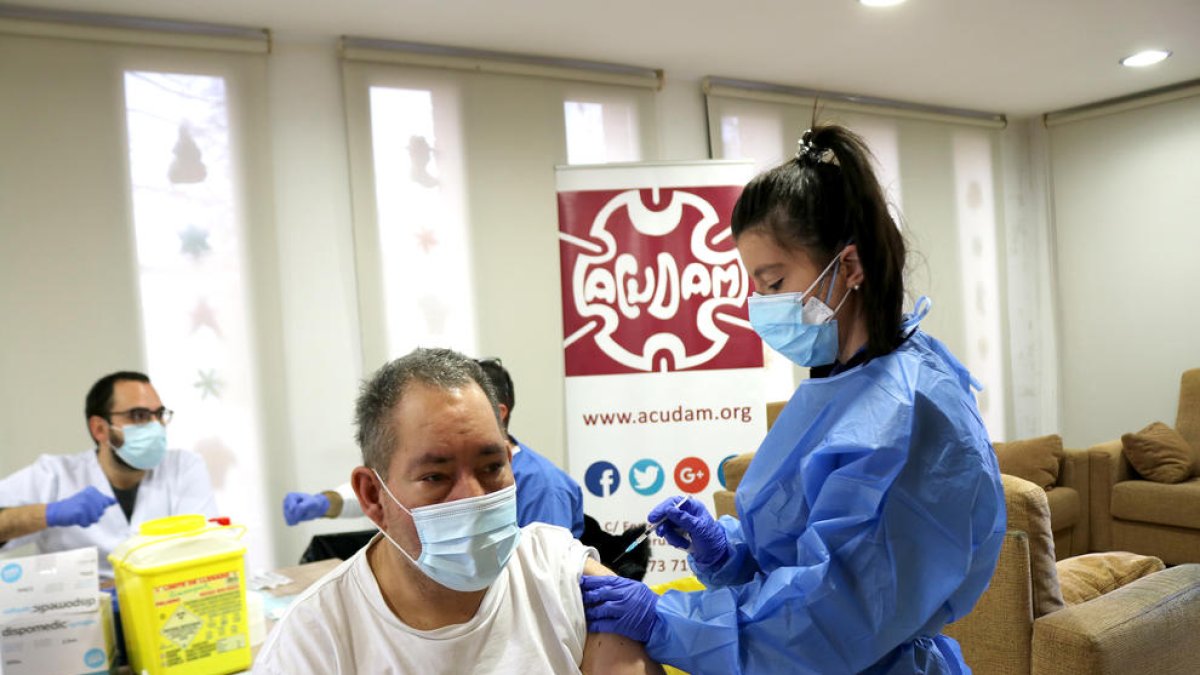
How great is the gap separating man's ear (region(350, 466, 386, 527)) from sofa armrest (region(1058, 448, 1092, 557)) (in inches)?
166

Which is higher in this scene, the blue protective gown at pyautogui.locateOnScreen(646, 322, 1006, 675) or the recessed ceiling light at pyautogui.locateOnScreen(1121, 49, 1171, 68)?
the recessed ceiling light at pyautogui.locateOnScreen(1121, 49, 1171, 68)

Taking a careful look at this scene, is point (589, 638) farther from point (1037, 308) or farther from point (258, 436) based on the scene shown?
point (1037, 308)

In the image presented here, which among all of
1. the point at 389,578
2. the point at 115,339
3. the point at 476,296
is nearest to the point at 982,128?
the point at 476,296

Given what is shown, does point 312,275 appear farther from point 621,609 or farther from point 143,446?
point 621,609

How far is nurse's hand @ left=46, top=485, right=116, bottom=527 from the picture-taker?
2.39 meters

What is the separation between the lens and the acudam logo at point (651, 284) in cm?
386

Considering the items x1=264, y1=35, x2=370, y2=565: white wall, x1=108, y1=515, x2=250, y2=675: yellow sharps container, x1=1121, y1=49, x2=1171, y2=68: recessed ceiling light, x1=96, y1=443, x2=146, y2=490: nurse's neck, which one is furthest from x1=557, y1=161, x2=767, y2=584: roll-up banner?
x1=1121, y1=49, x2=1171, y2=68: recessed ceiling light

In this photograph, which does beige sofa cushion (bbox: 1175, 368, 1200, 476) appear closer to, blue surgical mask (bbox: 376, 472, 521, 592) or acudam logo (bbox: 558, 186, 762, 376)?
acudam logo (bbox: 558, 186, 762, 376)

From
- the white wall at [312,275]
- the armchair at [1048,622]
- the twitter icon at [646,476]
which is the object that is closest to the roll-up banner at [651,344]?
the twitter icon at [646,476]

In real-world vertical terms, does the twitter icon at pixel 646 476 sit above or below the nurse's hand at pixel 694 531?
below

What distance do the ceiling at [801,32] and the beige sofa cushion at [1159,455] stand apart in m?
2.02

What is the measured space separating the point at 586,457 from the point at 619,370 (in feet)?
1.35

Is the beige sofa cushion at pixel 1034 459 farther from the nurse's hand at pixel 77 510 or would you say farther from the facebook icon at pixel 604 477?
the nurse's hand at pixel 77 510

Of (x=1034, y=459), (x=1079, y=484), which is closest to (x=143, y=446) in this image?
(x=1034, y=459)
